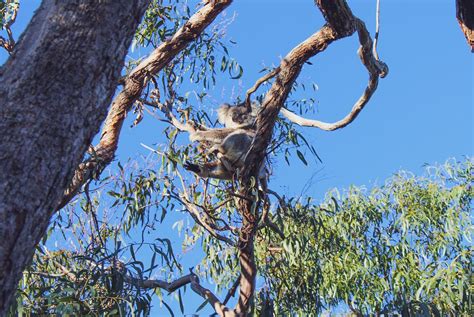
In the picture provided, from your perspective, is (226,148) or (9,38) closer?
(226,148)

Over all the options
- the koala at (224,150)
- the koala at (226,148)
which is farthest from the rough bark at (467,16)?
the koala at (224,150)

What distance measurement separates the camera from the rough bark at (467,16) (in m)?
3.45

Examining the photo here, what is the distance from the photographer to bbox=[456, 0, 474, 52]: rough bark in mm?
3451

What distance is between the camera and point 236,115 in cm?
540

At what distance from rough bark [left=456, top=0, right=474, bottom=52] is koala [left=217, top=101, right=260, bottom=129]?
1955mm

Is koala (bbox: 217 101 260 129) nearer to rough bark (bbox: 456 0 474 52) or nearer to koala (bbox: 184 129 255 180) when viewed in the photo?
koala (bbox: 184 129 255 180)

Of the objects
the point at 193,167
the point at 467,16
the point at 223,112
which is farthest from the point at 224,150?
the point at 467,16

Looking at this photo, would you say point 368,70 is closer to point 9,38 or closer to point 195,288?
point 195,288

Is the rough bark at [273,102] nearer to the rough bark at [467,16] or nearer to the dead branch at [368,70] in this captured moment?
the dead branch at [368,70]

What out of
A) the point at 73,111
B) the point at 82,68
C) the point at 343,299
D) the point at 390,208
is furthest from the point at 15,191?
the point at 390,208

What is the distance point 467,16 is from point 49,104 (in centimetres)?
Result: 247

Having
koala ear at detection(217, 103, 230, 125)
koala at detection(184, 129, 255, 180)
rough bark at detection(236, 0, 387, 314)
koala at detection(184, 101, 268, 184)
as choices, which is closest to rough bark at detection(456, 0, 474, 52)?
rough bark at detection(236, 0, 387, 314)

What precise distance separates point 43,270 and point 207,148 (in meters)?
1.36

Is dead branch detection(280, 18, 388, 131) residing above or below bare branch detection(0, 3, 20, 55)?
below
